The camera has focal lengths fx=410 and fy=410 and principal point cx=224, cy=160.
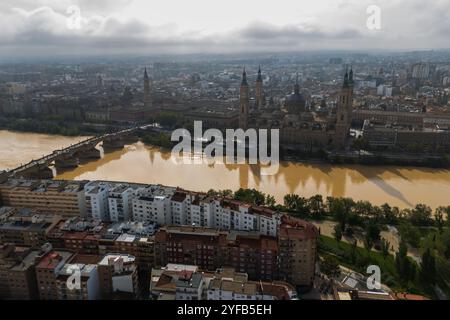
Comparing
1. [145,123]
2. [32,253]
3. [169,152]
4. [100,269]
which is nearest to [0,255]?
[32,253]

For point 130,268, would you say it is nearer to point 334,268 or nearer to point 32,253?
point 32,253

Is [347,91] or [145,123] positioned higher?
[347,91]

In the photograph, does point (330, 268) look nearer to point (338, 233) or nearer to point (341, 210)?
point (338, 233)

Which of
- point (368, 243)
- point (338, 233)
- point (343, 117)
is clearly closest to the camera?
point (368, 243)

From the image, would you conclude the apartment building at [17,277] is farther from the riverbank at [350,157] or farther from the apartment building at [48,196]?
the riverbank at [350,157]

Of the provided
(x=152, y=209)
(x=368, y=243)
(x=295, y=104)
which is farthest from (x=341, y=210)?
(x=295, y=104)

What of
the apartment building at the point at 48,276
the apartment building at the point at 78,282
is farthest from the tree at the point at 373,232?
the apartment building at the point at 48,276
